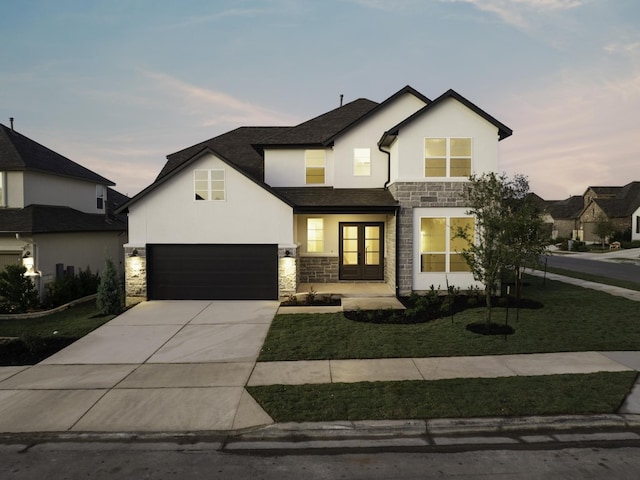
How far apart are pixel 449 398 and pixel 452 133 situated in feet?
35.5

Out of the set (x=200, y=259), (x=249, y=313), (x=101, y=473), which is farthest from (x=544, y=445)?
(x=200, y=259)

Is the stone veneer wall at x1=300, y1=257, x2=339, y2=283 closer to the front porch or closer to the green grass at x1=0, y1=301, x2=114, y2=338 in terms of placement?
the front porch

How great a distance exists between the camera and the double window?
550 inches

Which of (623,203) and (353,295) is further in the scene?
(623,203)

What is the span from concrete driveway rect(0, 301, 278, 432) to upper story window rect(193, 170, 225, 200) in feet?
15.7

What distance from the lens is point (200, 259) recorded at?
1391 cm

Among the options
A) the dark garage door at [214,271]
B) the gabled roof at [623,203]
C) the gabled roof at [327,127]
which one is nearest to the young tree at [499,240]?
the gabled roof at [327,127]

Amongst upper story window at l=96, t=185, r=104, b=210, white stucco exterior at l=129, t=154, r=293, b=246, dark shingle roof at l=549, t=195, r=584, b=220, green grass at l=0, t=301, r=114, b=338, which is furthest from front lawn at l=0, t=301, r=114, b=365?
dark shingle roof at l=549, t=195, r=584, b=220

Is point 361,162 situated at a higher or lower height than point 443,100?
lower

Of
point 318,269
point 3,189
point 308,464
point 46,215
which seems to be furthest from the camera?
point 318,269

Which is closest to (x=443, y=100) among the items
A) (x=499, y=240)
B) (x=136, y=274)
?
(x=499, y=240)

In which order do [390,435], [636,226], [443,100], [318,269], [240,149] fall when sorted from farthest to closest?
[636,226]
[240,149]
[318,269]
[443,100]
[390,435]

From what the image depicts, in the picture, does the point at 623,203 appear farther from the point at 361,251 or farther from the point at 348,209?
the point at 348,209

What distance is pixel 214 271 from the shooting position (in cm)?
1392
